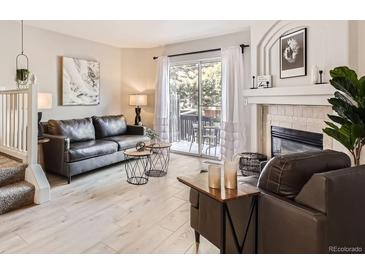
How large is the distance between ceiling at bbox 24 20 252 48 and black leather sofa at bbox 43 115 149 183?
161 cm

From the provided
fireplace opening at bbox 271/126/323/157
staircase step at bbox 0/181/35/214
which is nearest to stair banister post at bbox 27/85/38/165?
staircase step at bbox 0/181/35/214

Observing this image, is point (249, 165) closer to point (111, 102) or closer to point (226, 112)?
point (226, 112)

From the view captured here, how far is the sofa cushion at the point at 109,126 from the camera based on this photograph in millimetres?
5047

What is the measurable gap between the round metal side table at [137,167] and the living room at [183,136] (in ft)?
0.15

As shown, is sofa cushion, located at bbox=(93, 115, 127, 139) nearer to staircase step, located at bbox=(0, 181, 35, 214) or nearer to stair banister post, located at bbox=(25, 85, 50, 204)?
stair banister post, located at bbox=(25, 85, 50, 204)

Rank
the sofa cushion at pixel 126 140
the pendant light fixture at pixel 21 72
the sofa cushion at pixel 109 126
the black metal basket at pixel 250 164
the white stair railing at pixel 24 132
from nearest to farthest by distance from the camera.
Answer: the white stair railing at pixel 24 132
the black metal basket at pixel 250 164
the pendant light fixture at pixel 21 72
the sofa cushion at pixel 126 140
the sofa cushion at pixel 109 126

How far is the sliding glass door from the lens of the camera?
5453 millimetres

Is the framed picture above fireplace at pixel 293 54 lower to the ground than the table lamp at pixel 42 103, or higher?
higher

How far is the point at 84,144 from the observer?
4293 millimetres

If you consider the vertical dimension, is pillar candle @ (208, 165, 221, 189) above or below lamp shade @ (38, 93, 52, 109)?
below

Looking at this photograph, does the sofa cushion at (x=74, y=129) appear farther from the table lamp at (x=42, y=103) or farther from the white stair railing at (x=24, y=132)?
the white stair railing at (x=24, y=132)

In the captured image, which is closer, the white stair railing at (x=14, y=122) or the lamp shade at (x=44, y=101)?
the white stair railing at (x=14, y=122)

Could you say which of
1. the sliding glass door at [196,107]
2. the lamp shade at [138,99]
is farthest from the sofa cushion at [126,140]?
the sliding glass door at [196,107]

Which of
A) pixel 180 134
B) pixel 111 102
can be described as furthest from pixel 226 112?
pixel 111 102
